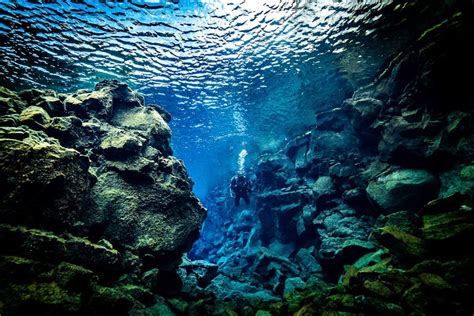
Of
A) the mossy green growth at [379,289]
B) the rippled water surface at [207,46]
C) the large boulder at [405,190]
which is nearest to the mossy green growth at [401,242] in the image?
the mossy green growth at [379,289]

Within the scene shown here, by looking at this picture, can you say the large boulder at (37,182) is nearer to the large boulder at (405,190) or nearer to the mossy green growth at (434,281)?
the mossy green growth at (434,281)

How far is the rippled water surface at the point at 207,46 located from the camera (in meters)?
11.2

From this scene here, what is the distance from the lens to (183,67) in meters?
16.5

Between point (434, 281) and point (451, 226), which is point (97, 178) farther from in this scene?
point (451, 226)

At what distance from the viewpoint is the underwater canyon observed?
5461 mm

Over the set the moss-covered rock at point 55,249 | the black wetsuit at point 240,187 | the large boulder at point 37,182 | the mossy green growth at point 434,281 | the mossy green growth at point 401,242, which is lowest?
the mossy green growth at point 434,281

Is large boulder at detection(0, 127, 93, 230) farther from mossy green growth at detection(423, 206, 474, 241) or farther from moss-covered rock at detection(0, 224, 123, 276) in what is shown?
mossy green growth at detection(423, 206, 474, 241)

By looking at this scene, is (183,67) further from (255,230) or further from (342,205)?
(255,230)

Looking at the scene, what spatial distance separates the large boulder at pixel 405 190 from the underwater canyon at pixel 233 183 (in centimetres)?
6

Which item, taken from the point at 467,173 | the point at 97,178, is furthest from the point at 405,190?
the point at 97,178

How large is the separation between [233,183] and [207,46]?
1100 cm

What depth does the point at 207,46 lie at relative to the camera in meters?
14.5

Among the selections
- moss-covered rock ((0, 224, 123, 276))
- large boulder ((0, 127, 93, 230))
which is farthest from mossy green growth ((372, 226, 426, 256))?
large boulder ((0, 127, 93, 230))

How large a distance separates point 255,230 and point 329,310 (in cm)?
1916
